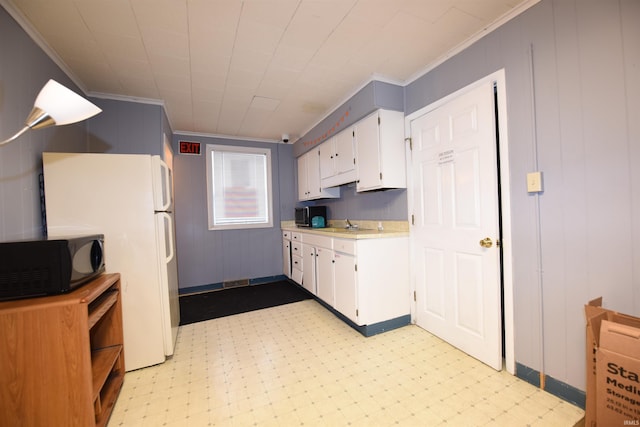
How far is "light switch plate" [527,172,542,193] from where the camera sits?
5.23 feet

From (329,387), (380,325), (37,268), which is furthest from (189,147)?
(329,387)

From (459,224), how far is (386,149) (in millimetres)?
977

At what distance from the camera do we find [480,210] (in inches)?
76.6

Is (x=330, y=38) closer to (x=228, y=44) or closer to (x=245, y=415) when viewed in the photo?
(x=228, y=44)

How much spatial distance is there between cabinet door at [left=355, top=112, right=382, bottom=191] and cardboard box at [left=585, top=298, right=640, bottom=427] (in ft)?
5.88

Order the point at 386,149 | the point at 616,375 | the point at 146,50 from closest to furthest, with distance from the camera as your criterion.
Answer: the point at 616,375, the point at 146,50, the point at 386,149

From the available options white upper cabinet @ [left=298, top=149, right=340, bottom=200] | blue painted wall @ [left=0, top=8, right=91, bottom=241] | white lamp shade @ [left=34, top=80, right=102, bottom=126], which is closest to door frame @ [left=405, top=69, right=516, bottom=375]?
white upper cabinet @ [left=298, top=149, right=340, bottom=200]

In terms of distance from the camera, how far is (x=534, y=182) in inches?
63.7

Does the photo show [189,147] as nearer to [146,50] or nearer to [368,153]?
[146,50]

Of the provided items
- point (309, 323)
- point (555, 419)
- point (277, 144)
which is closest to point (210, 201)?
point (277, 144)

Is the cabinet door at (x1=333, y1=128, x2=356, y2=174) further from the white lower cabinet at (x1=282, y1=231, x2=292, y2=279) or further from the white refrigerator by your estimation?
the white refrigerator

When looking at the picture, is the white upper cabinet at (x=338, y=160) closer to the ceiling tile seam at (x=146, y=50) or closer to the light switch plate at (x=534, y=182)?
the light switch plate at (x=534, y=182)

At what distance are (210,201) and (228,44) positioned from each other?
2651mm

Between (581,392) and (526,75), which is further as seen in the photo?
(526,75)
